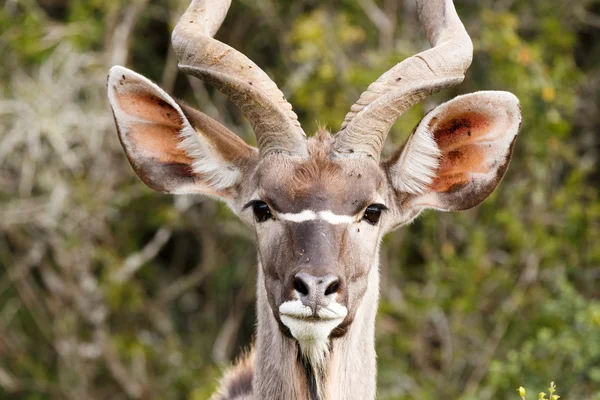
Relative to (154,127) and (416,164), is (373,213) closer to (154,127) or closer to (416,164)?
(416,164)

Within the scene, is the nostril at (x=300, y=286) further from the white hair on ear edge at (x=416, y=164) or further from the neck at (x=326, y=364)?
the white hair on ear edge at (x=416, y=164)

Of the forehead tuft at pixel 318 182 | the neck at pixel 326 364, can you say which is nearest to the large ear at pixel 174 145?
the forehead tuft at pixel 318 182

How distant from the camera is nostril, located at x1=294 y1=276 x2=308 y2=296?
454cm

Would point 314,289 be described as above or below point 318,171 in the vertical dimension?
below

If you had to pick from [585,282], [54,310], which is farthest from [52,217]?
[585,282]

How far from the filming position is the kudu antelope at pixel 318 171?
189 inches

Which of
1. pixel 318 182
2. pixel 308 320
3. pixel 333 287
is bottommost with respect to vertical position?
pixel 308 320

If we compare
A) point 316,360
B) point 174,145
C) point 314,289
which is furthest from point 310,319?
point 174,145

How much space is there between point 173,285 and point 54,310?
1.17 m

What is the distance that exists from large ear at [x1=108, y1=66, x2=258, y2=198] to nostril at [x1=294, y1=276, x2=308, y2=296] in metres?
0.98

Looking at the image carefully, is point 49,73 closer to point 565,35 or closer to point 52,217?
point 52,217

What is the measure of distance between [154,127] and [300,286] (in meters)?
1.32

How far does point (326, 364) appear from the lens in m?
4.95

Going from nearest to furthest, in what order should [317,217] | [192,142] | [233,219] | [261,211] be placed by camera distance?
[317,217]
[261,211]
[192,142]
[233,219]
